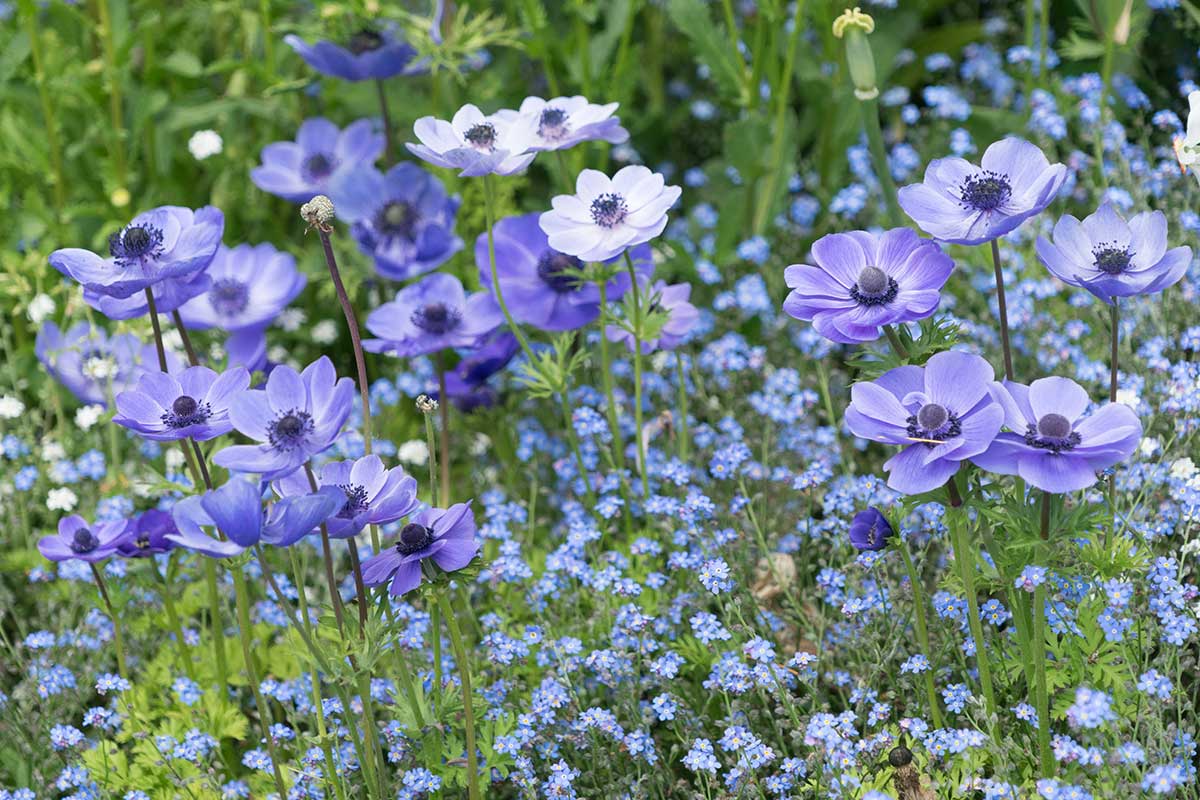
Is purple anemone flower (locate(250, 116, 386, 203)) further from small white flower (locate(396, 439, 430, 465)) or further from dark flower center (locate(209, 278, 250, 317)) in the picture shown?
small white flower (locate(396, 439, 430, 465))

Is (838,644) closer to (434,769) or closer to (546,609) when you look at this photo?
(546,609)

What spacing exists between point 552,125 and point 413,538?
3.06 ft

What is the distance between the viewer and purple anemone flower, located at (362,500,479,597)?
68.6 inches

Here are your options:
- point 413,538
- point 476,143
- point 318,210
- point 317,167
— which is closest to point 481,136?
point 476,143

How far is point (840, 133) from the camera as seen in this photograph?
3.52 meters

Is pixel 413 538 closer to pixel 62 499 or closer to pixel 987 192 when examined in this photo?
pixel 987 192

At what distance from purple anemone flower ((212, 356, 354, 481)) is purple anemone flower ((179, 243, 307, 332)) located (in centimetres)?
112

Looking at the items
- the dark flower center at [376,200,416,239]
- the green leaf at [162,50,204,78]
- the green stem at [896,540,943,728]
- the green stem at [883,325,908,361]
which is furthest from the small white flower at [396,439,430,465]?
the green stem at [883,325,908,361]

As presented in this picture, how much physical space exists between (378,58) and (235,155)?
2.52 feet

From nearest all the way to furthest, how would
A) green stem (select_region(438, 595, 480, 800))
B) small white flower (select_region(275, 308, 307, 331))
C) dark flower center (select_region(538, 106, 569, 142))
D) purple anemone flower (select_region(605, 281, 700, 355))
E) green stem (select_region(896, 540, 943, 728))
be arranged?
green stem (select_region(438, 595, 480, 800)) < green stem (select_region(896, 540, 943, 728)) < dark flower center (select_region(538, 106, 569, 142)) < purple anemone flower (select_region(605, 281, 700, 355)) < small white flower (select_region(275, 308, 307, 331))

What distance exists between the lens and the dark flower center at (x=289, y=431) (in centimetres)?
176

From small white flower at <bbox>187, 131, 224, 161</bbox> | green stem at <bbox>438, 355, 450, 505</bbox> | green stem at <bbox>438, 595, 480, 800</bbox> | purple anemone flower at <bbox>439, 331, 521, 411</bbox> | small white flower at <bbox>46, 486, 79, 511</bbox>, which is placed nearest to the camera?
green stem at <bbox>438, 595, 480, 800</bbox>

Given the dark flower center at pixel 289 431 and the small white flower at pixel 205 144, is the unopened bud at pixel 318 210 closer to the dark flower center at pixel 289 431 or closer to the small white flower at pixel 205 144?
the dark flower center at pixel 289 431

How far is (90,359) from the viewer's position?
2.91 meters
